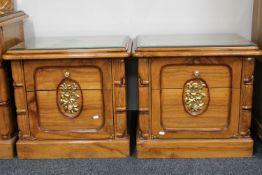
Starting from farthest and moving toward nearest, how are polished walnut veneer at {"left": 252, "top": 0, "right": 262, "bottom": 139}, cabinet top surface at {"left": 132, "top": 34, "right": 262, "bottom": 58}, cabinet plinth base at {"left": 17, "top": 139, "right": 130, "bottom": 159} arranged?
polished walnut veneer at {"left": 252, "top": 0, "right": 262, "bottom": 139}
cabinet plinth base at {"left": 17, "top": 139, "right": 130, "bottom": 159}
cabinet top surface at {"left": 132, "top": 34, "right": 262, "bottom": 58}

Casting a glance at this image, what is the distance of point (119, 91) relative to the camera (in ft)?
4.81

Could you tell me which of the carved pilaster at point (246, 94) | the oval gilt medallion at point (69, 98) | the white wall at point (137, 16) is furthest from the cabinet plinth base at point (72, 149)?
the white wall at point (137, 16)

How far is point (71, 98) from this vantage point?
1.48m

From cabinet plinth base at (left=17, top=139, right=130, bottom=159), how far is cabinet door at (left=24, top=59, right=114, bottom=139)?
3cm

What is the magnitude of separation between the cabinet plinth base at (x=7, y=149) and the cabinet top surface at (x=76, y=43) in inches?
15.4

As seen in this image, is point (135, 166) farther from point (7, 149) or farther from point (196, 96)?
point (7, 149)

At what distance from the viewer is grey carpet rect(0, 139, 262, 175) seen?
140 cm

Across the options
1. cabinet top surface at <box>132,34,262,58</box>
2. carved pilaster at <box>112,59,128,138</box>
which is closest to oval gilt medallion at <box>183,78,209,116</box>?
cabinet top surface at <box>132,34,262,58</box>

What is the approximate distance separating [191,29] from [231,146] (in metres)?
0.62

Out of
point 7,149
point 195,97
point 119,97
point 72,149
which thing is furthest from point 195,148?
point 7,149

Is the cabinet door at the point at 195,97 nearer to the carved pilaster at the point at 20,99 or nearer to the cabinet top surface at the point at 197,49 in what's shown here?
the cabinet top surface at the point at 197,49

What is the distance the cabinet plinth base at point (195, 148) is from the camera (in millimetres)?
1483

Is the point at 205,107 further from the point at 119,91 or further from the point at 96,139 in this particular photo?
the point at 96,139

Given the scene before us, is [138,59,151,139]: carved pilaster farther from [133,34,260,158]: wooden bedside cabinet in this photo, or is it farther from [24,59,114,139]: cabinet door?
[24,59,114,139]: cabinet door
